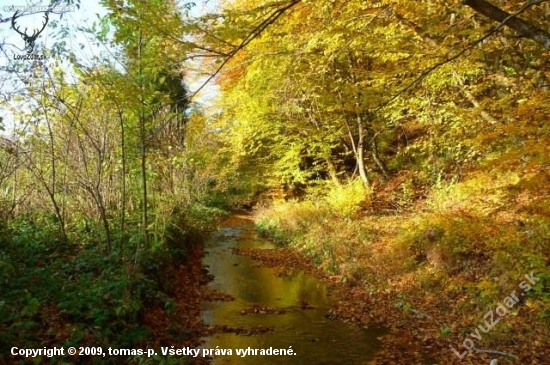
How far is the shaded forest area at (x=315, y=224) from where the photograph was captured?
4.47 metres

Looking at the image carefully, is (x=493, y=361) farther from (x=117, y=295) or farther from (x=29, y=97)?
(x=29, y=97)

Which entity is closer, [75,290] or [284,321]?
[75,290]

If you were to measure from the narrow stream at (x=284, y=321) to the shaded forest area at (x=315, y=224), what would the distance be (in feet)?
1.42

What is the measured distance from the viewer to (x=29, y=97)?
661cm

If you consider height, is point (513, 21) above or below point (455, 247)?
above

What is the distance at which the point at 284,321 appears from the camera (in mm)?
7000

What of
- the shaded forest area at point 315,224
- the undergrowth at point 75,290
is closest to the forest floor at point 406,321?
the shaded forest area at point 315,224

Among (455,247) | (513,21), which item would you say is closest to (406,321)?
(455,247)

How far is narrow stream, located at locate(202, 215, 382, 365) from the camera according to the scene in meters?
5.72

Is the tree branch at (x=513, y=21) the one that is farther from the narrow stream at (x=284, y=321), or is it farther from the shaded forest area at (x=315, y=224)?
the narrow stream at (x=284, y=321)

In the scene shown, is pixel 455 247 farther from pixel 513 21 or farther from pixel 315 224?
pixel 315 224

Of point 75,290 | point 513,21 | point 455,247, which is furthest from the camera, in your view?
point 455,247

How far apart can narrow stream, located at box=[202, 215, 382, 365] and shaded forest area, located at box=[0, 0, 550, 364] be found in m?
0.43

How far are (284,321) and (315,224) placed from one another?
6062 mm
